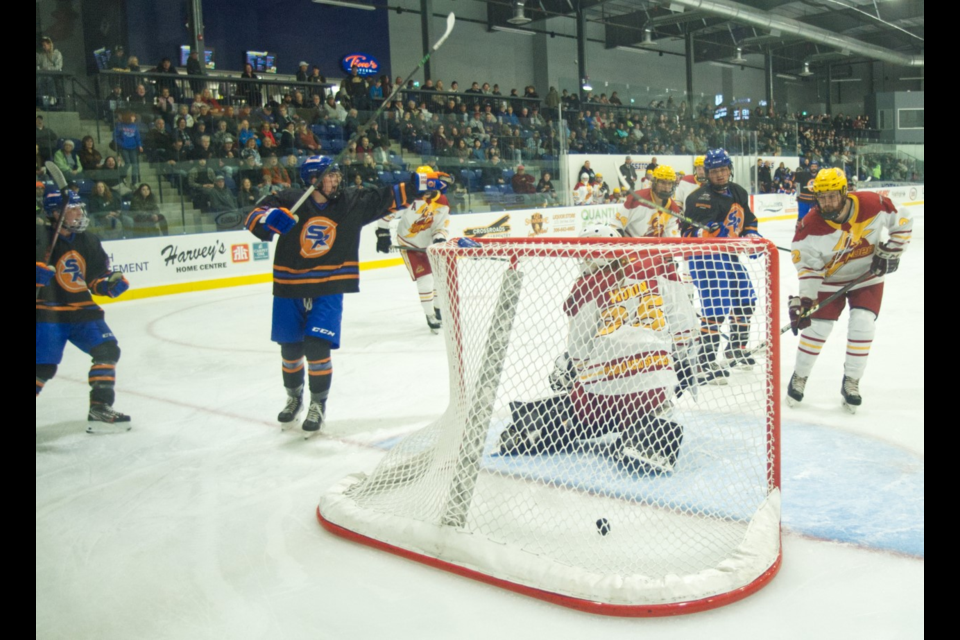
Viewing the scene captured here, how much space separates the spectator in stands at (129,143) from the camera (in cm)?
786

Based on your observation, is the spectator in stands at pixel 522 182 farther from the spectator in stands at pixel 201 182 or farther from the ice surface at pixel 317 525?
the ice surface at pixel 317 525

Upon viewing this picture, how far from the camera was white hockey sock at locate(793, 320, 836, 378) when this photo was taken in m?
3.48

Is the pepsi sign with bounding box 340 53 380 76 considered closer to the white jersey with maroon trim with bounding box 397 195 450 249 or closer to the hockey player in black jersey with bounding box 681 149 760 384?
the white jersey with maroon trim with bounding box 397 195 450 249

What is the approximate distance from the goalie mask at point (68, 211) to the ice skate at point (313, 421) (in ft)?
4.19

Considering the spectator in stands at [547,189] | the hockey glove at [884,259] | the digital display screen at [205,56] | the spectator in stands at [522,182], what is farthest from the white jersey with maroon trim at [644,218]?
the digital display screen at [205,56]

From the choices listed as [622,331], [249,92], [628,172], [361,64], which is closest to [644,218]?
[622,331]

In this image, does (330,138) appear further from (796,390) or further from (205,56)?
(796,390)

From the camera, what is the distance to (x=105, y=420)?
358cm

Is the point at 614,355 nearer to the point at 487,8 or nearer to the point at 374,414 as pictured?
the point at 374,414

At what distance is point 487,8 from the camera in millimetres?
17891

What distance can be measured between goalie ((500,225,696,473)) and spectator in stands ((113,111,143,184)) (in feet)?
21.3

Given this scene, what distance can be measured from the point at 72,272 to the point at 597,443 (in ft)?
7.79

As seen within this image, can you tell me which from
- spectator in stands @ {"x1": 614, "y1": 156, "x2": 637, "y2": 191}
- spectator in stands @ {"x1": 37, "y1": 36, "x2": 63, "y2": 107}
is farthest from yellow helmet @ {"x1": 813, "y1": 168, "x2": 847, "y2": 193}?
spectator in stands @ {"x1": 614, "y1": 156, "x2": 637, "y2": 191}

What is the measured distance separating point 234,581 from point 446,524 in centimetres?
57
